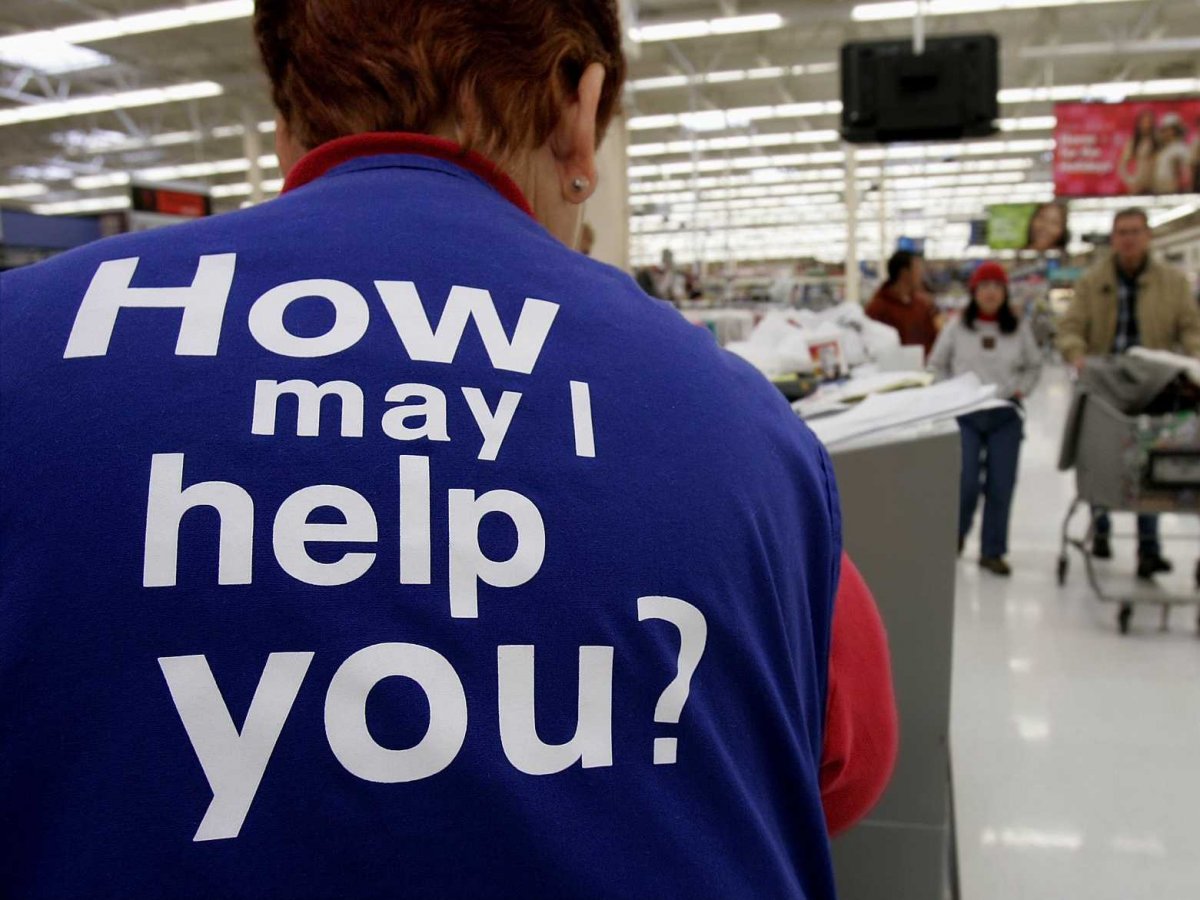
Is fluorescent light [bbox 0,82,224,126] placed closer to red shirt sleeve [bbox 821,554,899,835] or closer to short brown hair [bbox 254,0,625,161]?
short brown hair [bbox 254,0,625,161]

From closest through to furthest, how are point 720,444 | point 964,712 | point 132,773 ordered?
point 132,773 → point 720,444 → point 964,712

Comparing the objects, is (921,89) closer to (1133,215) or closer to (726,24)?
(1133,215)

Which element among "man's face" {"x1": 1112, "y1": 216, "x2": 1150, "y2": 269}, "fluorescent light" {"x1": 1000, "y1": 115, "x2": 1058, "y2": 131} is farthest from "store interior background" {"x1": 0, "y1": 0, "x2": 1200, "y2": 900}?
"man's face" {"x1": 1112, "y1": 216, "x2": 1150, "y2": 269}

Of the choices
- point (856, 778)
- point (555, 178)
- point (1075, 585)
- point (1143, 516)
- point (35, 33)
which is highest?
point (35, 33)

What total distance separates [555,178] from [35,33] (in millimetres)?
11842

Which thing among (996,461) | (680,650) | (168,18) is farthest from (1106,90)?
(680,650)

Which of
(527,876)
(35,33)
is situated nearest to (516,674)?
(527,876)

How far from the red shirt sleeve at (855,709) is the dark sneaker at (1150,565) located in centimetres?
416

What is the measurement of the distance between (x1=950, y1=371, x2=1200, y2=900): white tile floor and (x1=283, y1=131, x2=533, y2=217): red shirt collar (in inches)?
78.0

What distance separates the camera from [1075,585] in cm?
429

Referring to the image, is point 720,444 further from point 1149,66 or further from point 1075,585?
point 1149,66

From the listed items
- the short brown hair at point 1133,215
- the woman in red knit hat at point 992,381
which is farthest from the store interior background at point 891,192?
the short brown hair at point 1133,215

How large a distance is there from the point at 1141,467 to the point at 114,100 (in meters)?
13.3

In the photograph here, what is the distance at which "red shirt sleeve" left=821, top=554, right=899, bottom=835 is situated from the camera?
0.75 m
